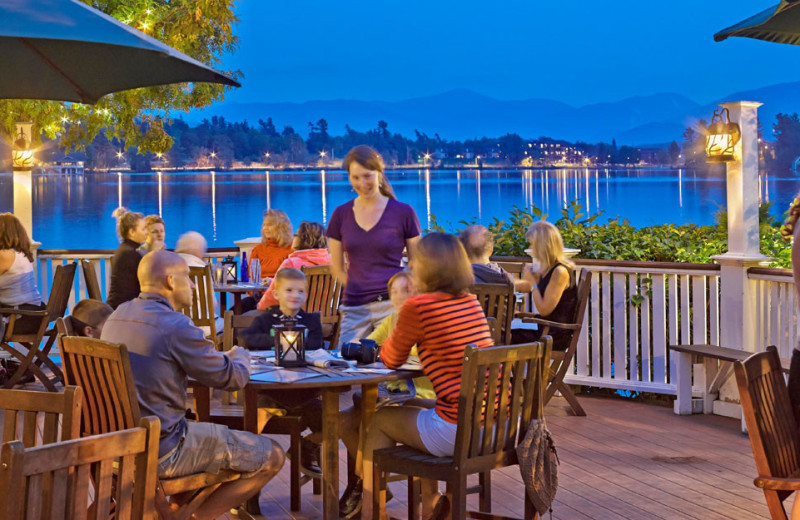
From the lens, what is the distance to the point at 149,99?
12469 mm

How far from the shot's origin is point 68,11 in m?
3.41

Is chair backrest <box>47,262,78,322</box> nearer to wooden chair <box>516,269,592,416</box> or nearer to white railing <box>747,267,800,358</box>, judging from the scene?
wooden chair <box>516,269,592,416</box>

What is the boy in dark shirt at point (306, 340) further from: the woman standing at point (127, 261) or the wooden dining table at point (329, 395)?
the woman standing at point (127, 261)

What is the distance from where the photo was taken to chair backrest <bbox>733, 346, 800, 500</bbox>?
2988mm

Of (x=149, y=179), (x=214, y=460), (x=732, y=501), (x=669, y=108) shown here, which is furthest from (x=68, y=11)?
(x=669, y=108)

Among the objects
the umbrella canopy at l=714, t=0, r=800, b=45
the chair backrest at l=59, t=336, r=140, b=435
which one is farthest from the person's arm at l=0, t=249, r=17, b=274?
the umbrella canopy at l=714, t=0, r=800, b=45

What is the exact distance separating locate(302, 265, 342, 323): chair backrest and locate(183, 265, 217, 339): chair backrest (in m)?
0.77

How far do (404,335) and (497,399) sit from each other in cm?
42

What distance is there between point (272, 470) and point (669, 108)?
135820mm

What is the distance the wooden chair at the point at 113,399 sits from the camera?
3223mm

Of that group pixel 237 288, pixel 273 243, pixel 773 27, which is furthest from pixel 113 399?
pixel 273 243

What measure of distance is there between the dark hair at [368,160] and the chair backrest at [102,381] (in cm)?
197

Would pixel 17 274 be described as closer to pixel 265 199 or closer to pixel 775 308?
pixel 775 308

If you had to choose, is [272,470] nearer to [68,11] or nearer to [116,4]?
[68,11]
